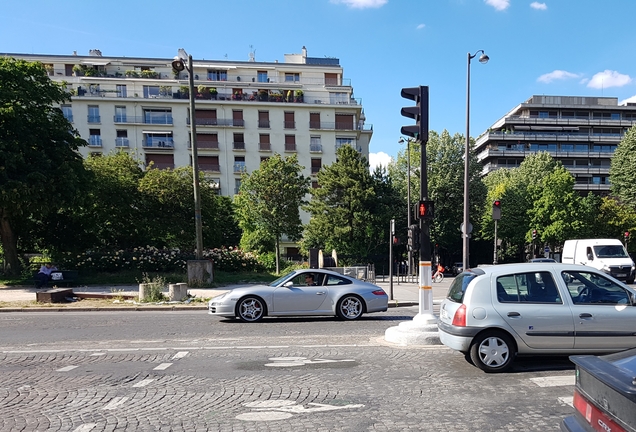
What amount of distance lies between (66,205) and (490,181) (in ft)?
159

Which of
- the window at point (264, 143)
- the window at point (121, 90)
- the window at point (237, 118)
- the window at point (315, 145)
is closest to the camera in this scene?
the window at point (121, 90)

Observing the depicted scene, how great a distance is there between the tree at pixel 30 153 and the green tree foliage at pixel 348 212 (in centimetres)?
1720

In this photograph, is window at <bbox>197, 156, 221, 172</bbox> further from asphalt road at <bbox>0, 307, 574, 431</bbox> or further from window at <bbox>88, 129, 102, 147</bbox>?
asphalt road at <bbox>0, 307, 574, 431</bbox>

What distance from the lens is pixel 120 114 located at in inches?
2042

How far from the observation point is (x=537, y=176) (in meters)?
47.2

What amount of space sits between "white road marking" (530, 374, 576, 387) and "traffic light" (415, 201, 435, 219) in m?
3.49

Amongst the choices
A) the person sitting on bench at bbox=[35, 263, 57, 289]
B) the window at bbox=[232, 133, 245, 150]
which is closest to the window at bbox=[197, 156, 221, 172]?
the window at bbox=[232, 133, 245, 150]

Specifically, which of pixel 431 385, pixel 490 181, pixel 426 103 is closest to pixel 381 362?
pixel 431 385

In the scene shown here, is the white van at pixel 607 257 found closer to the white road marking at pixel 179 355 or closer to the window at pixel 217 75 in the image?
the white road marking at pixel 179 355

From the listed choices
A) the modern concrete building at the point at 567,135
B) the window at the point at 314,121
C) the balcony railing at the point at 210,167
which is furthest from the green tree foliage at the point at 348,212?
the modern concrete building at the point at 567,135

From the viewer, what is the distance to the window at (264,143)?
5375 cm

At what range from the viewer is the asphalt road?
4.34m

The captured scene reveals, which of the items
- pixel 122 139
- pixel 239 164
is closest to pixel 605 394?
pixel 239 164

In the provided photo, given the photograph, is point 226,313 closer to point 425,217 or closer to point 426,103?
point 425,217
